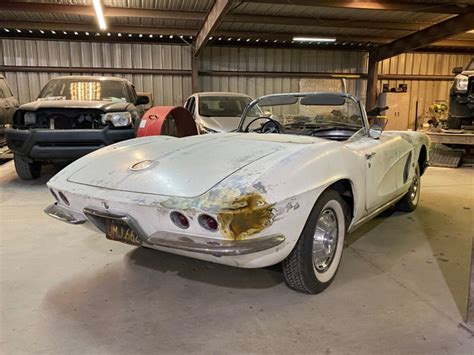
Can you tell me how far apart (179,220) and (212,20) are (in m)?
7.60

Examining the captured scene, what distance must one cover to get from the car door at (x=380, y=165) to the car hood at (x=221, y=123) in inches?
154

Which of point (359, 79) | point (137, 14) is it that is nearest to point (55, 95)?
point (137, 14)

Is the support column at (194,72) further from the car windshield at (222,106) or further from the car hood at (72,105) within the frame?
the car hood at (72,105)

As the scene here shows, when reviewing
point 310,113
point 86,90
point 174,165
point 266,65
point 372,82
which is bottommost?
point 174,165

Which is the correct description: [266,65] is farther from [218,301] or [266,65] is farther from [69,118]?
[218,301]

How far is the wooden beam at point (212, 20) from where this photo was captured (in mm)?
7231

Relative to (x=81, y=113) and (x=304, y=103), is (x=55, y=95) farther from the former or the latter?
(x=304, y=103)

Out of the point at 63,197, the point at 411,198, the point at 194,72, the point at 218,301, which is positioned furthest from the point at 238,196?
the point at 194,72

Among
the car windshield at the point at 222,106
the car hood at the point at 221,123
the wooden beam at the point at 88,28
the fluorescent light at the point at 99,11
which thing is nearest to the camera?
the car hood at the point at 221,123

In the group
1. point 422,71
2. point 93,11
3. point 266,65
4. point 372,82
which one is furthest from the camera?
point 422,71

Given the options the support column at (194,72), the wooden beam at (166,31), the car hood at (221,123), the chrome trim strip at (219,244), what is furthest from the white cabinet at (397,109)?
the chrome trim strip at (219,244)

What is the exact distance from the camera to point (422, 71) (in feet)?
48.8

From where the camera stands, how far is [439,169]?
7.84m

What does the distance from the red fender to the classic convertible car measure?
234cm
